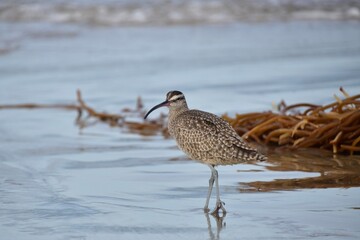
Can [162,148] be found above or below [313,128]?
below

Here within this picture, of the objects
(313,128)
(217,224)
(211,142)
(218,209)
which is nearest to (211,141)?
(211,142)

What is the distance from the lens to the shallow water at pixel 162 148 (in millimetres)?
5434

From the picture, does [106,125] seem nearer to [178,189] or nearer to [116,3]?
[178,189]

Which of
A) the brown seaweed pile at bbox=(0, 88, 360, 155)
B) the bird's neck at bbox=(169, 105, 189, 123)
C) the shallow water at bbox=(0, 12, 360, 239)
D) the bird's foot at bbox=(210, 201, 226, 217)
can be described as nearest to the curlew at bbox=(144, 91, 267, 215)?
the bird's foot at bbox=(210, 201, 226, 217)

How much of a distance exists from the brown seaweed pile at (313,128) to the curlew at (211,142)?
5.74 feet

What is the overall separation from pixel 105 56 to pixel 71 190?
8813mm

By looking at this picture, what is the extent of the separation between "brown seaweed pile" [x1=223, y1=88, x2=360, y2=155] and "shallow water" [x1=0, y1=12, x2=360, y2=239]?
22 centimetres

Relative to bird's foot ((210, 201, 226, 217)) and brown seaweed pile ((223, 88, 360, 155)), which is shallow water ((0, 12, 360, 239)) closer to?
bird's foot ((210, 201, 226, 217))

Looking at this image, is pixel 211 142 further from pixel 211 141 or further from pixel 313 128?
A: pixel 313 128

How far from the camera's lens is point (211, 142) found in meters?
6.00

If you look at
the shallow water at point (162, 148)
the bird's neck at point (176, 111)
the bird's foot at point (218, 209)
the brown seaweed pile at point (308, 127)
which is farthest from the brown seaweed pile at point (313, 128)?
the bird's foot at point (218, 209)

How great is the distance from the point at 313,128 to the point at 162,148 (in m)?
1.52

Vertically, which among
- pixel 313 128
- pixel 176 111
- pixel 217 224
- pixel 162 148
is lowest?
pixel 217 224

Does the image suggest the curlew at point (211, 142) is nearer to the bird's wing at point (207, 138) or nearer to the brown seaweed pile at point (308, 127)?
the bird's wing at point (207, 138)
